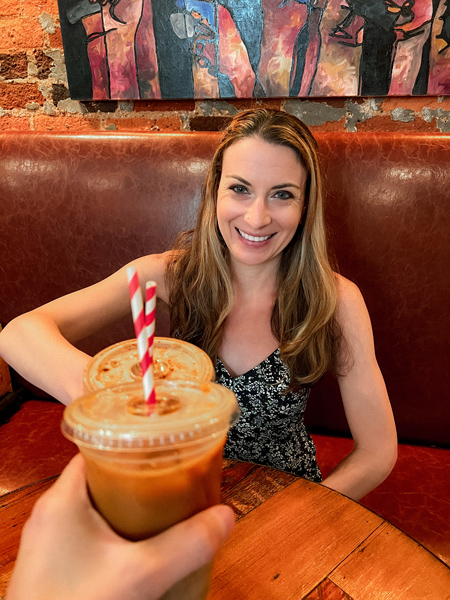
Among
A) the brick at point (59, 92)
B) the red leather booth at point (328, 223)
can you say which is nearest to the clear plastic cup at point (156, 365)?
the red leather booth at point (328, 223)

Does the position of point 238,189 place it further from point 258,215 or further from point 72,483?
point 72,483

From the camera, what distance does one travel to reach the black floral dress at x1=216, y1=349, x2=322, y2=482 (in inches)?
53.1

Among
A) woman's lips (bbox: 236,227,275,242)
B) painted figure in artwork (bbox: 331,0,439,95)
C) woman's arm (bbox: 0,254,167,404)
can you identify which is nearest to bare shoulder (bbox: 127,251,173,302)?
woman's arm (bbox: 0,254,167,404)

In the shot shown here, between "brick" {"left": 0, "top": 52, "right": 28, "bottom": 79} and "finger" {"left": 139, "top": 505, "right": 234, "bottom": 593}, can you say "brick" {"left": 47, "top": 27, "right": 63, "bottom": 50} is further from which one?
"finger" {"left": 139, "top": 505, "right": 234, "bottom": 593}

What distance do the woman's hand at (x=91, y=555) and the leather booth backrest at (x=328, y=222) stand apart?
4.37 feet

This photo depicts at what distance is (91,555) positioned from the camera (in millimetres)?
456

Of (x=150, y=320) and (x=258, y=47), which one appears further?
(x=258, y=47)

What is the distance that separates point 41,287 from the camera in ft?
6.26

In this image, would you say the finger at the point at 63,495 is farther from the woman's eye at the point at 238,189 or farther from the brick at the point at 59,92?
the brick at the point at 59,92

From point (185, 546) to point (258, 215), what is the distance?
3.05 feet

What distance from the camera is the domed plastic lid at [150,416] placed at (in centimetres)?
49

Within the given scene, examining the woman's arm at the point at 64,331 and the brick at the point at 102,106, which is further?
the brick at the point at 102,106

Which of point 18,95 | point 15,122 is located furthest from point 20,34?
point 15,122

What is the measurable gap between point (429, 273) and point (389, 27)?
0.98m
